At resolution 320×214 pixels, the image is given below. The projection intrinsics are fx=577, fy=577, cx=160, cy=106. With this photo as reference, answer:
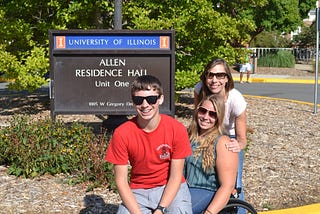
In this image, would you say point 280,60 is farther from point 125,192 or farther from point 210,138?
point 125,192

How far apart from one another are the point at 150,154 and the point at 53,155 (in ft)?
8.69

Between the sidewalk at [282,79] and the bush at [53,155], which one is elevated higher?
the bush at [53,155]

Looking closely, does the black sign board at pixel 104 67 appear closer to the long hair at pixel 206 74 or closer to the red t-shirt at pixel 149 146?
the long hair at pixel 206 74

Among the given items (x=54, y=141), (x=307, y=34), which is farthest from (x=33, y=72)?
(x=307, y=34)

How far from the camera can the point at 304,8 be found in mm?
32906

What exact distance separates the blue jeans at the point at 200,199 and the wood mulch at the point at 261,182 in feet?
4.51

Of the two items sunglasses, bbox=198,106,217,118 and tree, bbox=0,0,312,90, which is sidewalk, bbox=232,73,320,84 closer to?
tree, bbox=0,0,312,90

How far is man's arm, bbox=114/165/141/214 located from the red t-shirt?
0.19 ft

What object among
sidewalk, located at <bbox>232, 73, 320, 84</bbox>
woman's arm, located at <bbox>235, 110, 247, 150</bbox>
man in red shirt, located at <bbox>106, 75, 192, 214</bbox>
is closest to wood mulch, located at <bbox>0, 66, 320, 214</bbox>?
woman's arm, located at <bbox>235, 110, 247, 150</bbox>

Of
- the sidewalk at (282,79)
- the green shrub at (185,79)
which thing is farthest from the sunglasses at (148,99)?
the sidewalk at (282,79)

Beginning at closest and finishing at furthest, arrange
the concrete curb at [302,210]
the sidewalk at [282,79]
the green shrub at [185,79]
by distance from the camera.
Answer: the concrete curb at [302,210]
the green shrub at [185,79]
the sidewalk at [282,79]

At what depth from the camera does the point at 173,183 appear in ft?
12.3

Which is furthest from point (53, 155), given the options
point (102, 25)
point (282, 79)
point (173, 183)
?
point (282, 79)

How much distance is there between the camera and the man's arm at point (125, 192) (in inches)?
146
